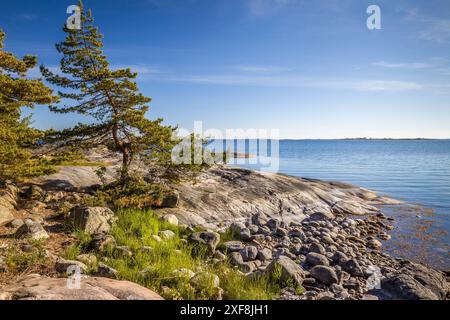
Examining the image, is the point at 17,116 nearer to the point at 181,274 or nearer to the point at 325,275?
the point at 181,274

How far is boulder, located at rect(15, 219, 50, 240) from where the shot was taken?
774cm

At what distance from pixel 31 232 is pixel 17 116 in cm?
627

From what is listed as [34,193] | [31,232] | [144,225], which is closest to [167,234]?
[144,225]

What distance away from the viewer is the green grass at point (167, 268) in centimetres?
579

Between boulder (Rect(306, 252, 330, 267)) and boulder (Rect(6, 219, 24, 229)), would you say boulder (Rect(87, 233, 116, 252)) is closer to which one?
boulder (Rect(6, 219, 24, 229))

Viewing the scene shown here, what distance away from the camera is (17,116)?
38.8 feet

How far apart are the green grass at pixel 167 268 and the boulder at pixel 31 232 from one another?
119 cm

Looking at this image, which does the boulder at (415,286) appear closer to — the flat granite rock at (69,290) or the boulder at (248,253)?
the boulder at (248,253)

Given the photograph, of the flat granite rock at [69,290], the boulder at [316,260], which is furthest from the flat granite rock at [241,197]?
the flat granite rock at [69,290]

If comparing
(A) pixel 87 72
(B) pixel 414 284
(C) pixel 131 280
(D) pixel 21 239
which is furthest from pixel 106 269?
(A) pixel 87 72

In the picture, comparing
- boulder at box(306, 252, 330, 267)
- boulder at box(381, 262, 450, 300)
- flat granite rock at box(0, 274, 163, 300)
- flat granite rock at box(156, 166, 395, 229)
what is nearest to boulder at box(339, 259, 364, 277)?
boulder at box(306, 252, 330, 267)

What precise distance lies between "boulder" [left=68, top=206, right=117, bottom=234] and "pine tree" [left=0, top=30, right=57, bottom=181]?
2779 millimetres

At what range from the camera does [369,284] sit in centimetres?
827

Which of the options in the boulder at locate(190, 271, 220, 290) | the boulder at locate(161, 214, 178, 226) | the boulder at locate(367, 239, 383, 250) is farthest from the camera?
the boulder at locate(367, 239, 383, 250)
